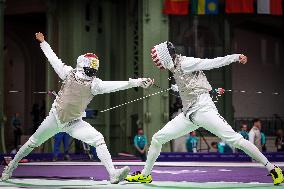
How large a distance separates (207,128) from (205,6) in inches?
465

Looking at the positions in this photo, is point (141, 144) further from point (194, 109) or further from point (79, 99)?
point (194, 109)

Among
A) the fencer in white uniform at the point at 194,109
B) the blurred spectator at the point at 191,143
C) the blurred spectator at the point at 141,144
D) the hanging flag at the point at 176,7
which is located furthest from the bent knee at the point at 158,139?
the hanging flag at the point at 176,7

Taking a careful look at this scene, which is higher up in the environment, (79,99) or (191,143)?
(79,99)

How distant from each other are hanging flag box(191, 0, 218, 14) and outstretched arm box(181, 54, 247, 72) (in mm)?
11430

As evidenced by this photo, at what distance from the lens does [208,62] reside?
7695mm

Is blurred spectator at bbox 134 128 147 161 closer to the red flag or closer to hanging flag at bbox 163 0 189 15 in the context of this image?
hanging flag at bbox 163 0 189 15

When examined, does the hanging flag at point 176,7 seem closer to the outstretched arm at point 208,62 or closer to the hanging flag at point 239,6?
the hanging flag at point 239,6

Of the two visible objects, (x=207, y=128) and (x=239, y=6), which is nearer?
(x=207, y=128)

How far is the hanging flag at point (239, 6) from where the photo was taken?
19.2 meters

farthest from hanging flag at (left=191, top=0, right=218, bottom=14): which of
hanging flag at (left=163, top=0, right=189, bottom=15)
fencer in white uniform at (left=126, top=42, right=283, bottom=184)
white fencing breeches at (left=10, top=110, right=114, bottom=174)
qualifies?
white fencing breeches at (left=10, top=110, right=114, bottom=174)

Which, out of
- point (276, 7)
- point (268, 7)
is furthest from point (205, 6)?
point (276, 7)

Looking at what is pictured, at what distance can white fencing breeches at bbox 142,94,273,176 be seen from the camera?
300 inches

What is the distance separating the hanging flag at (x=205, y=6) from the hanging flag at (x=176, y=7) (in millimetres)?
354

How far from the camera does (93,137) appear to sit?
793cm
